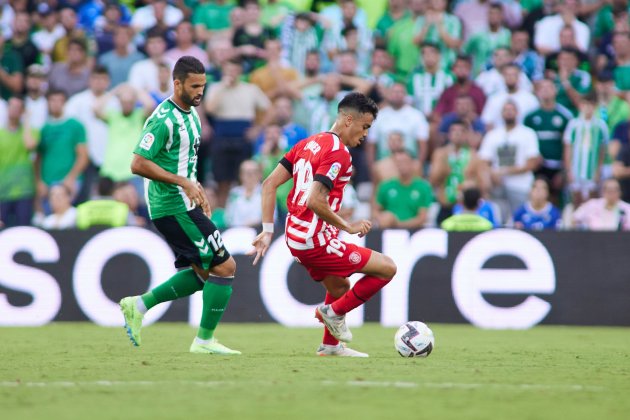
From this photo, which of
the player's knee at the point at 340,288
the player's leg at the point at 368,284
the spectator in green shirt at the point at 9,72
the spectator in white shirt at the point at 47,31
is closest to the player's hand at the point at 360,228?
the player's leg at the point at 368,284

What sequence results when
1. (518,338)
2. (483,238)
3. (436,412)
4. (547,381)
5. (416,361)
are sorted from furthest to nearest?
(483,238) → (518,338) → (416,361) → (547,381) → (436,412)

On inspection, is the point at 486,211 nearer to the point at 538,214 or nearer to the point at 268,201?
the point at 538,214

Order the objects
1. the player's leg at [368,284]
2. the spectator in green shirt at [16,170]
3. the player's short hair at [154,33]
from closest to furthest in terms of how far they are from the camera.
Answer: the player's leg at [368,284] < the spectator in green shirt at [16,170] < the player's short hair at [154,33]

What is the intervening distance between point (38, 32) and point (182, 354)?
11468 mm

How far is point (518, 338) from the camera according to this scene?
12383 mm

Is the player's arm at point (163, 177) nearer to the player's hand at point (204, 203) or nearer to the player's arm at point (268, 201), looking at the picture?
the player's hand at point (204, 203)

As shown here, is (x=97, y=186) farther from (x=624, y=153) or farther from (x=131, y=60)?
(x=624, y=153)

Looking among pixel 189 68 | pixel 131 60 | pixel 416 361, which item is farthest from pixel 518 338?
pixel 131 60

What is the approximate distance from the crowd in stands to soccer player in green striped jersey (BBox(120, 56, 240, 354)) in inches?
225

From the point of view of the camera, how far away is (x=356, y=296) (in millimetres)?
9344

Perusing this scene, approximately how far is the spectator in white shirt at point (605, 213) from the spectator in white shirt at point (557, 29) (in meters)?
3.56

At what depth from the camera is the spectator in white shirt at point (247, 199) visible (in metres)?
15.9

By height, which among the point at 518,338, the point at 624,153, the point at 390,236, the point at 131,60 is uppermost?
the point at 131,60

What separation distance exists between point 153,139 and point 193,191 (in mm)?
570
